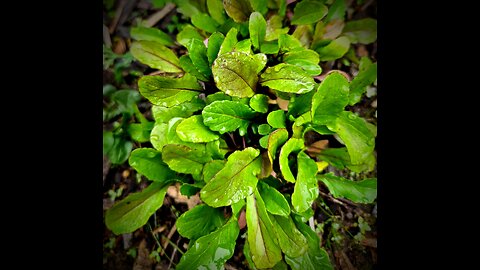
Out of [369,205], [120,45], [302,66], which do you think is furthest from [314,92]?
[120,45]

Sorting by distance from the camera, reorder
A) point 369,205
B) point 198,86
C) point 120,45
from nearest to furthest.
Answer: point 198,86
point 369,205
point 120,45

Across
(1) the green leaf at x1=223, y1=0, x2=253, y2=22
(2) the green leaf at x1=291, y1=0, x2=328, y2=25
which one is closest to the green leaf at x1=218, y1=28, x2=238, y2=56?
(1) the green leaf at x1=223, y1=0, x2=253, y2=22

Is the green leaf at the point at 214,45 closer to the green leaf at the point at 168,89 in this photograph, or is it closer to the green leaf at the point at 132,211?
the green leaf at the point at 168,89

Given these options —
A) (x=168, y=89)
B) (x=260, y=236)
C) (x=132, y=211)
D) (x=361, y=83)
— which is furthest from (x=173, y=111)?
(x=361, y=83)

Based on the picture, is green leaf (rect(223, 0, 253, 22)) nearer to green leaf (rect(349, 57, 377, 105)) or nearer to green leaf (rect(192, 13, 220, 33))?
green leaf (rect(192, 13, 220, 33))

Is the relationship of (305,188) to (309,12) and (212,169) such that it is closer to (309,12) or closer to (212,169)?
(212,169)

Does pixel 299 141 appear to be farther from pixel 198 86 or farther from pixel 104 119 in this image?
pixel 104 119

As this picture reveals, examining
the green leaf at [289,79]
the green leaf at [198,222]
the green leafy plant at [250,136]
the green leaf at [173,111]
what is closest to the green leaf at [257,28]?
the green leafy plant at [250,136]
